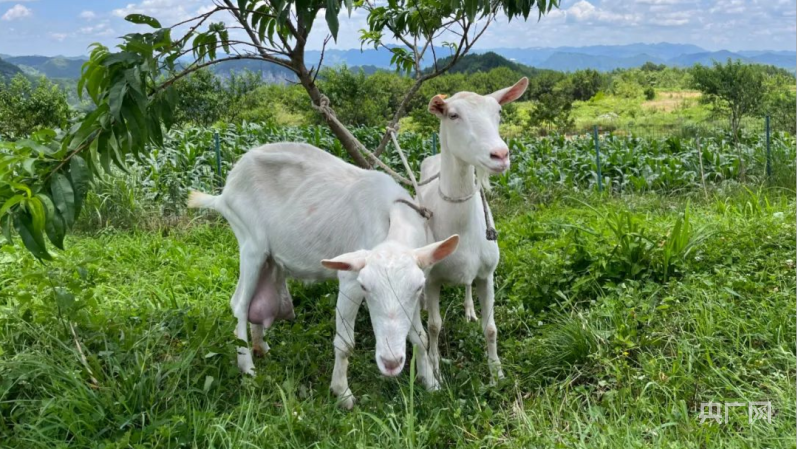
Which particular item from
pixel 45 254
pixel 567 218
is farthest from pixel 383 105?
pixel 45 254

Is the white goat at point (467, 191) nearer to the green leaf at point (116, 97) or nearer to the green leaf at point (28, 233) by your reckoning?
the green leaf at point (116, 97)

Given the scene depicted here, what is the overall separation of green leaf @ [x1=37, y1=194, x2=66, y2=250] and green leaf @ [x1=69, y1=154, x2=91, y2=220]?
16cm

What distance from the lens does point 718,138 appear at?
11219mm

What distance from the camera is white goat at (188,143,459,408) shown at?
9.64 feet

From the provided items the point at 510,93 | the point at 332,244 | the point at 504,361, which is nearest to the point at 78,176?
the point at 332,244

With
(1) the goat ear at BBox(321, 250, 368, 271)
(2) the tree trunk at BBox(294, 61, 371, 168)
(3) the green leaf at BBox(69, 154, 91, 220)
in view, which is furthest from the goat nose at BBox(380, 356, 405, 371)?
(2) the tree trunk at BBox(294, 61, 371, 168)

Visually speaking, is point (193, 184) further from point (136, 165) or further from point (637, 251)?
point (637, 251)

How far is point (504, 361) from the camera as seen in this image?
3.96 meters

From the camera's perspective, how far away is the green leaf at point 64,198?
2822 mm

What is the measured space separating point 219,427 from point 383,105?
1838 cm

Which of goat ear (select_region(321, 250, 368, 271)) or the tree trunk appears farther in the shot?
the tree trunk

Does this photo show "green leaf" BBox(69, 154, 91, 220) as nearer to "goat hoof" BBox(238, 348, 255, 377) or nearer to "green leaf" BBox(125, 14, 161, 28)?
"green leaf" BBox(125, 14, 161, 28)

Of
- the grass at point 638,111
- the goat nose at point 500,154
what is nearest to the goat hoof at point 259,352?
the goat nose at point 500,154

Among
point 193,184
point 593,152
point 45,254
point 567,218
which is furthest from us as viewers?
point 593,152
